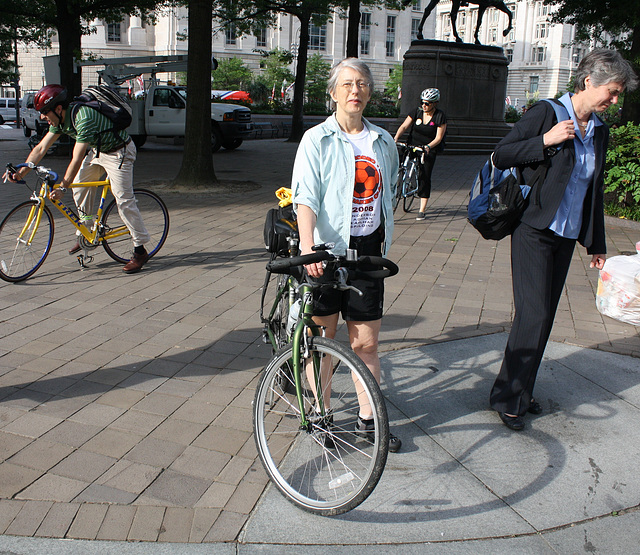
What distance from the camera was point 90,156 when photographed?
6.66m

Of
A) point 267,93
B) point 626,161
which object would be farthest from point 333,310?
point 267,93

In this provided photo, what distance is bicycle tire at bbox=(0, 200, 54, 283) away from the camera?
19.9ft

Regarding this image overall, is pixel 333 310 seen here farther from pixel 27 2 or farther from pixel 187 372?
pixel 27 2

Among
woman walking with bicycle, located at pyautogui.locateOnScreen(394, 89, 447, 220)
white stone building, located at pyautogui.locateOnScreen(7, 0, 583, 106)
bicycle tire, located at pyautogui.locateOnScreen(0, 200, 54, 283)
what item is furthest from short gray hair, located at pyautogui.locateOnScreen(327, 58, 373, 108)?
white stone building, located at pyautogui.locateOnScreen(7, 0, 583, 106)

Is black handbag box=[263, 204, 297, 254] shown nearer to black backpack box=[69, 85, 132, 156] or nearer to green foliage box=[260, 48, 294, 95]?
black backpack box=[69, 85, 132, 156]

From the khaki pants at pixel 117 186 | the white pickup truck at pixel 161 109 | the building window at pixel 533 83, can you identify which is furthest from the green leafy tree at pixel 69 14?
the building window at pixel 533 83

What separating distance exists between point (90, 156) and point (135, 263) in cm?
116

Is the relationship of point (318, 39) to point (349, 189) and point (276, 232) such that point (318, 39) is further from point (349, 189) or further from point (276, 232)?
point (349, 189)

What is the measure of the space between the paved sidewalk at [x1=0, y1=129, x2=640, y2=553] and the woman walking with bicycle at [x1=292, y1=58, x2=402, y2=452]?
61 cm

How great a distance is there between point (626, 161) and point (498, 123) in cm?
1386

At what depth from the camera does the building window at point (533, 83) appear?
9025cm

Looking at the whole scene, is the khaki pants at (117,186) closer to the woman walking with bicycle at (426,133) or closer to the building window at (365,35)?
the woman walking with bicycle at (426,133)

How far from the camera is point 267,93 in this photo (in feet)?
177

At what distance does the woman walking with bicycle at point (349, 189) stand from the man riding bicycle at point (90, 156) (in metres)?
3.76
